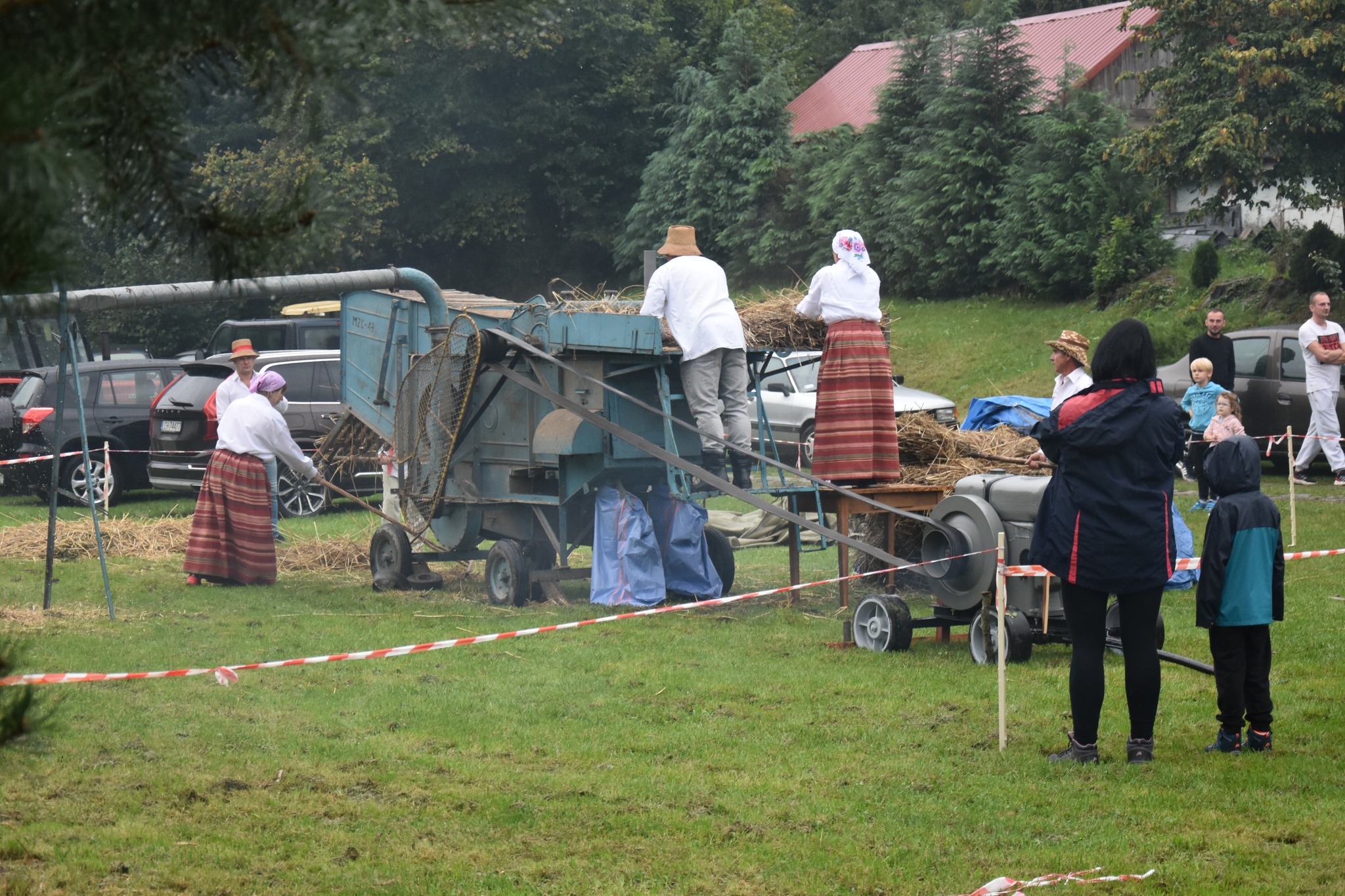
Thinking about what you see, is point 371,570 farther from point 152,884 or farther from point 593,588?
point 152,884

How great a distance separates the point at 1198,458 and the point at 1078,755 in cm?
998

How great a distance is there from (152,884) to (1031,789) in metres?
3.33

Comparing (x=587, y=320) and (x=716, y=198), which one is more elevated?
(x=716, y=198)

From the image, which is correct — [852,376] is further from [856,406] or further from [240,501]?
[240,501]

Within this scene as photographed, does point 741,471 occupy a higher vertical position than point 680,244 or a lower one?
lower

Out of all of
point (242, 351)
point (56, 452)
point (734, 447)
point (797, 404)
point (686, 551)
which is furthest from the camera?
point (797, 404)

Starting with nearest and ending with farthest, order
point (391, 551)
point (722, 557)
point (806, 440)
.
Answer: point (722, 557) < point (391, 551) < point (806, 440)

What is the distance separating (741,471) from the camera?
32.6 feet

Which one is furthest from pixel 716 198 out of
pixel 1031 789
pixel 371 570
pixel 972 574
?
pixel 1031 789

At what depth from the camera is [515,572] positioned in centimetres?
1027

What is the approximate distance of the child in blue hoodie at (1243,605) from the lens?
592 cm

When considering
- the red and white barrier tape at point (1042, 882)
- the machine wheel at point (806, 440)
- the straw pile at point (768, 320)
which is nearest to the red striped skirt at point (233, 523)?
the straw pile at point (768, 320)

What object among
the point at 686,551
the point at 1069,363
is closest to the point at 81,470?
the point at 686,551

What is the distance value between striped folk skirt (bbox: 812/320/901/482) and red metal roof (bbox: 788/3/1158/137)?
2557 cm
